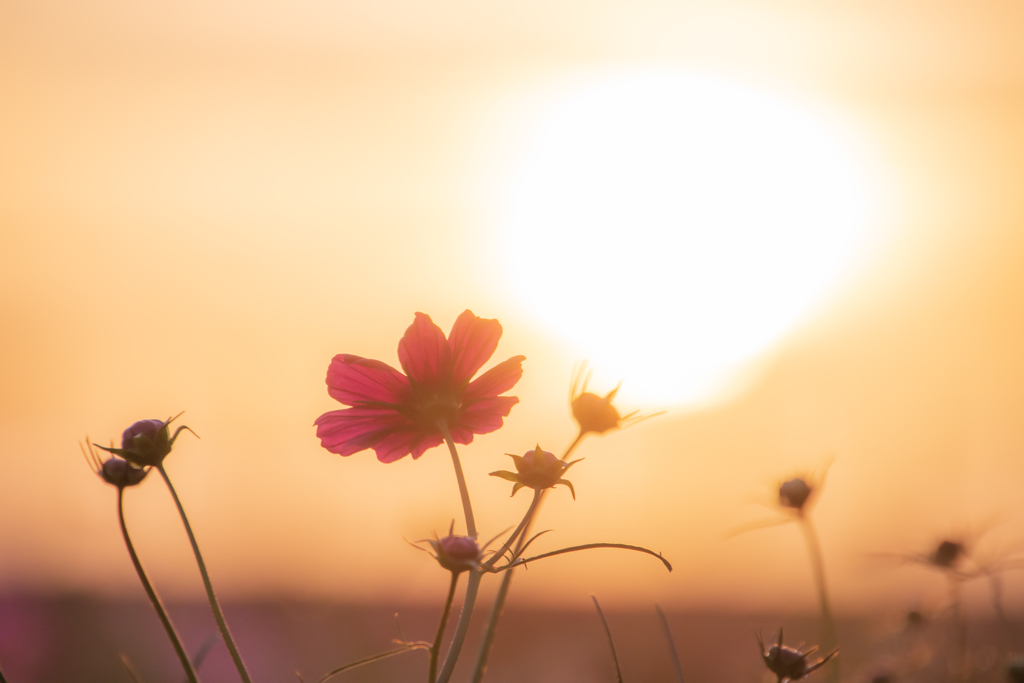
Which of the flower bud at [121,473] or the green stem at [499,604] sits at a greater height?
the flower bud at [121,473]

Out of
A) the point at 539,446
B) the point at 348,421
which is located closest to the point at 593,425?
the point at 539,446

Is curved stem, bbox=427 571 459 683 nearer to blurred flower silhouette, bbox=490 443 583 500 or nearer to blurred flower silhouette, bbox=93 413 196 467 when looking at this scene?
blurred flower silhouette, bbox=490 443 583 500

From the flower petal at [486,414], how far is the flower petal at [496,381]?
0.5 inches

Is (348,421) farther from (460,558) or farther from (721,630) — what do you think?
(721,630)

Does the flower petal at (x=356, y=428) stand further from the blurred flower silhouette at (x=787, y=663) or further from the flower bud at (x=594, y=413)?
the blurred flower silhouette at (x=787, y=663)

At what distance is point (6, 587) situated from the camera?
4.77 metres

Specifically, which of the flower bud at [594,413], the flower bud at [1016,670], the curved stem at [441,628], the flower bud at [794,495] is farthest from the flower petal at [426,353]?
the flower bud at [1016,670]

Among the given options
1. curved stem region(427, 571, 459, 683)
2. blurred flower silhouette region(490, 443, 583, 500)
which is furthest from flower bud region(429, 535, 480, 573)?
blurred flower silhouette region(490, 443, 583, 500)

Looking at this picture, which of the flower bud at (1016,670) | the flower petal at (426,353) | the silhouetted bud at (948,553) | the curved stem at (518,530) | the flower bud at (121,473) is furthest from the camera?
the silhouetted bud at (948,553)

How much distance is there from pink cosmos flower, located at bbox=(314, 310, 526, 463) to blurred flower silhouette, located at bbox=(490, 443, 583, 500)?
23cm

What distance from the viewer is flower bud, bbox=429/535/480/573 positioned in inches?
30.2

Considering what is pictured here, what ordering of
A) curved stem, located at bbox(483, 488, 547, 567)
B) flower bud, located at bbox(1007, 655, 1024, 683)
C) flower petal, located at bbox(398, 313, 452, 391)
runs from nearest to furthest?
curved stem, located at bbox(483, 488, 547, 567) → flower petal, located at bbox(398, 313, 452, 391) → flower bud, located at bbox(1007, 655, 1024, 683)

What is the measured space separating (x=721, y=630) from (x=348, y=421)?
18.5 feet

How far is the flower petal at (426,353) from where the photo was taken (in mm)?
1135
